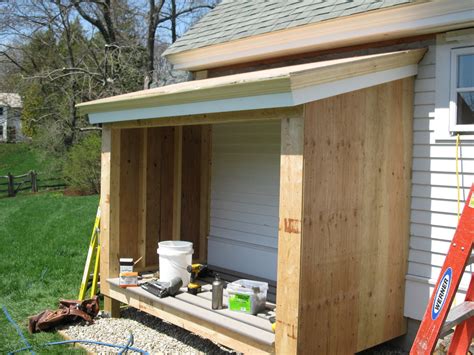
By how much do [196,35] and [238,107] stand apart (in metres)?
3.72

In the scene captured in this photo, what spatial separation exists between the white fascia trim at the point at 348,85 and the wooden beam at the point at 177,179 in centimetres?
323

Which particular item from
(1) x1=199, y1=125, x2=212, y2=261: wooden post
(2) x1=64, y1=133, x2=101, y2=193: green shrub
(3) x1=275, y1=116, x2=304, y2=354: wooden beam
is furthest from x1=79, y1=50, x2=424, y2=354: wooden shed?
(2) x1=64, y1=133, x2=101, y2=193: green shrub

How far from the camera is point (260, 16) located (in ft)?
23.6

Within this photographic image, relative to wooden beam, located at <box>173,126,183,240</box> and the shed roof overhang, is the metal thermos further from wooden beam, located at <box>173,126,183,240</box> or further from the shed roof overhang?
wooden beam, located at <box>173,126,183,240</box>

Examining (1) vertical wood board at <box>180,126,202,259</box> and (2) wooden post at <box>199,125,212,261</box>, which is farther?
(2) wooden post at <box>199,125,212,261</box>

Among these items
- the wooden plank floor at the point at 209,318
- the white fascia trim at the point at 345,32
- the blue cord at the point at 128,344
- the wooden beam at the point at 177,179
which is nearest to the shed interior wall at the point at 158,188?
the wooden beam at the point at 177,179

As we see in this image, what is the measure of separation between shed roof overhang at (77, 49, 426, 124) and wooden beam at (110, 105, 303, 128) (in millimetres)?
102

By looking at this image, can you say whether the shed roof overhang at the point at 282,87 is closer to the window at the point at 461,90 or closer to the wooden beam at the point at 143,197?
the window at the point at 461,90

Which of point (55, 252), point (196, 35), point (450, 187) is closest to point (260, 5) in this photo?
point (196, 35)

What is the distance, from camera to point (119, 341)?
570 centimetres

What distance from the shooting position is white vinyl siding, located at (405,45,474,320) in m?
5.10

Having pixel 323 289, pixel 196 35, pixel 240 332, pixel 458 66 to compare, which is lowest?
pixel 240 332

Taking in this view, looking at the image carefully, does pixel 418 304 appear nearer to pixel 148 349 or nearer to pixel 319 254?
pixel 319 254

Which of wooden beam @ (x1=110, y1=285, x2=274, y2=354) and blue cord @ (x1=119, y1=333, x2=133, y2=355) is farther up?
wooden beam @ (x1=110, y1=285, x2=274, y2=354)
